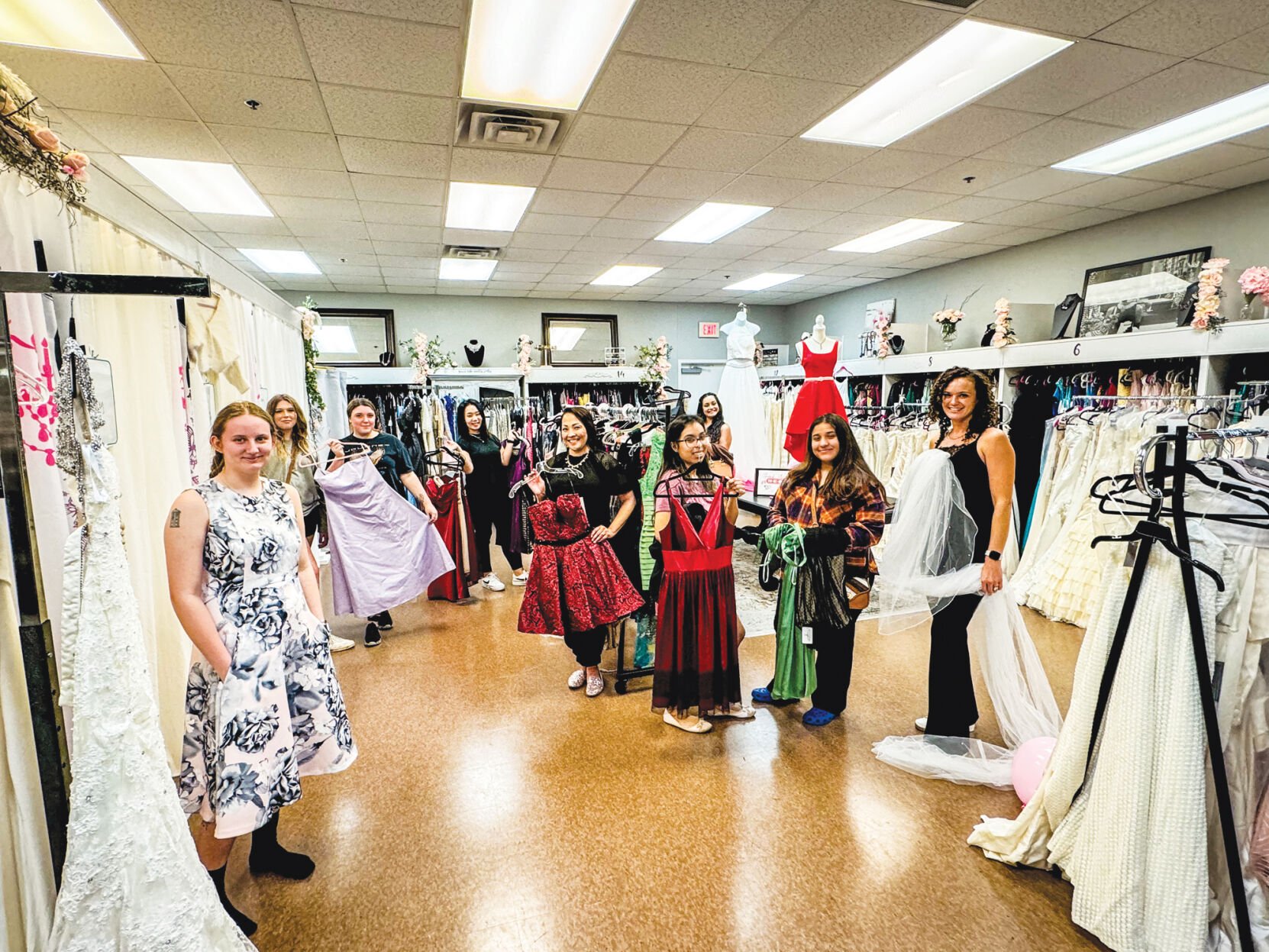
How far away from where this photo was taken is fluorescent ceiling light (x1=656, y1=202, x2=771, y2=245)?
507 centimetres

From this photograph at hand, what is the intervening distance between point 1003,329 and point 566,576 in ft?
14.8

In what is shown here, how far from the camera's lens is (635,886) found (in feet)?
6.36

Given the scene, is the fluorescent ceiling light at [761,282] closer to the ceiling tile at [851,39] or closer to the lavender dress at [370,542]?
the ceiling tile at [851,39]

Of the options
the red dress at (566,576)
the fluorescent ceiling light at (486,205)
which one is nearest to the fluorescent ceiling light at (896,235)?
the fluorescent ceiling light at (486,205)

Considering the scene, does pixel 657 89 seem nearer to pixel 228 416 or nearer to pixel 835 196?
pixel 835 196

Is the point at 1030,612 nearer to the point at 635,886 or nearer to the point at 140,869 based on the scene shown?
the point at 635,886

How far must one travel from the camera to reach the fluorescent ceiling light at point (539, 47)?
2.52 m

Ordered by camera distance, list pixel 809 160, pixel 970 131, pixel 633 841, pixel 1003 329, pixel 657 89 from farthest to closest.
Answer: pixel 1003 329 → pixel 809 160 → pixel 970 131 → pixel 657 89 → pixel 633 841

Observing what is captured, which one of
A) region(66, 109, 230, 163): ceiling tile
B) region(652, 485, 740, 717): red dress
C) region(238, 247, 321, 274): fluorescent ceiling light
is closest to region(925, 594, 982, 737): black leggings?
region(652, 485, 740, 717): red dress

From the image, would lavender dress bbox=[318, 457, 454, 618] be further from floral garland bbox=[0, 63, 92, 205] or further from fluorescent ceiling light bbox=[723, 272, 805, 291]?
fluorescent ceiling light bbox=[723, 272, 805, 291]

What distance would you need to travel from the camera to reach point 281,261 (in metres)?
6.62

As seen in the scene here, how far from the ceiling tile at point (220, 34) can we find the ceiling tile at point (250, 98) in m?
0.08

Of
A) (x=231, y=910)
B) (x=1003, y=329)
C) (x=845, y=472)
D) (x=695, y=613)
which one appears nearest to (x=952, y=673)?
(x=845, y=472)

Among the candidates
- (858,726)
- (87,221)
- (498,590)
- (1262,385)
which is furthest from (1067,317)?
(87,221)
